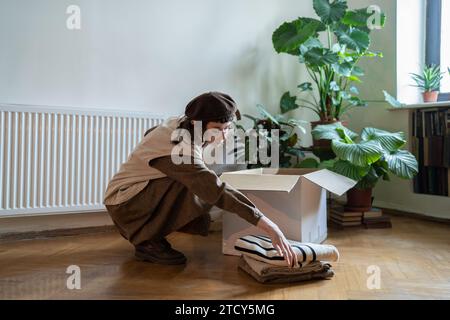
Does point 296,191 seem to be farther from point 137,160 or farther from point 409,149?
point 409,149

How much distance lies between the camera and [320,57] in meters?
2.29

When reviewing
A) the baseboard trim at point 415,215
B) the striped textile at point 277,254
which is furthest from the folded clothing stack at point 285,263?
the baseboard trim at point 415,215

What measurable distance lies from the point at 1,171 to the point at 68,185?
0.30 meters

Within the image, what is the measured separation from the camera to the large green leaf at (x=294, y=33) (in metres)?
2.31

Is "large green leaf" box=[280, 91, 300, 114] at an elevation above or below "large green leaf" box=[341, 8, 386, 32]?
below

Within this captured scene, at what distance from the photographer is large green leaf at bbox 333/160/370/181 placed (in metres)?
1.95

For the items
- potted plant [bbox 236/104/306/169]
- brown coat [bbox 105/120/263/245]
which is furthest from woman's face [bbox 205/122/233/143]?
potted plant [bbox 236/104/306/169]

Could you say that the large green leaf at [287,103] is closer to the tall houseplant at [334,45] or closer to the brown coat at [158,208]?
the tall houseplant at [334,45]

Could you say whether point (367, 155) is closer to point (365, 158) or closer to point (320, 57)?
point (365, 158)

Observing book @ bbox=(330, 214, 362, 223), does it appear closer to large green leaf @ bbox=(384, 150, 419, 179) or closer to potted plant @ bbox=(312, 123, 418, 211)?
potted plant @ bbox=(312, 123, 418, 211)

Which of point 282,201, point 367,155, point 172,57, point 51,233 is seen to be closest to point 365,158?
point 367,155

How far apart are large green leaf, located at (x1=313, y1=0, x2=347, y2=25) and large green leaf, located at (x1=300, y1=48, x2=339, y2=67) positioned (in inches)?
7.1

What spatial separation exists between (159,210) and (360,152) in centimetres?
105
